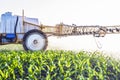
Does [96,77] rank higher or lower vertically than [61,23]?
lower

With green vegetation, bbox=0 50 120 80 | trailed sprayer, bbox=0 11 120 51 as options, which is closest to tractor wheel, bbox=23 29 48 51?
trailed sprayer, bbox=0 11 120 51

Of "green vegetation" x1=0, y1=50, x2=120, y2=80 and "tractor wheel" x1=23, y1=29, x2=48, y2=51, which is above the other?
"tractor wheel" x1=23, y1=29, x2=48, y2=51

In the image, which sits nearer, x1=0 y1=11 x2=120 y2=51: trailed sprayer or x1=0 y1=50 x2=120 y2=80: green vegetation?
x1=0 y1=50 x2=120 y2=80: green vegetation

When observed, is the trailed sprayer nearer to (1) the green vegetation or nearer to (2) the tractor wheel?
(2) the tractor wheel

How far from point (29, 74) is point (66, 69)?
0.86 m

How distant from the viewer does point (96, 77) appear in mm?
6723

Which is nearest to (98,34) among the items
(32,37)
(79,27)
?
(79,27)

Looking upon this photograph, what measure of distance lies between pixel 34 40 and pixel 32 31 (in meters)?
0.31

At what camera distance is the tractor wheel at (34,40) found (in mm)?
12023

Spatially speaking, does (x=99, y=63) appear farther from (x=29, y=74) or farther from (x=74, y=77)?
(x=29, y=74)

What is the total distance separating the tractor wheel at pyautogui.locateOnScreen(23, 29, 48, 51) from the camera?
1202 centimetres

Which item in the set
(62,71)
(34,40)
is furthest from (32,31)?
(62,71)

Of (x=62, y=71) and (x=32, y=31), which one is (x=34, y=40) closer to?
(x=32, y=31)

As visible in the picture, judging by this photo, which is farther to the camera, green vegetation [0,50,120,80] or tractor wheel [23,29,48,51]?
tractor wheel [23,29,48,51]
